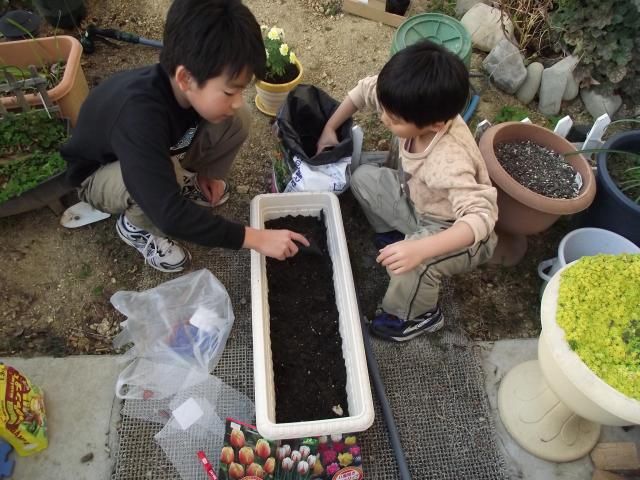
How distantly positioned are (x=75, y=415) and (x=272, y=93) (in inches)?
66.9

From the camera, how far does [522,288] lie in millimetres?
2221

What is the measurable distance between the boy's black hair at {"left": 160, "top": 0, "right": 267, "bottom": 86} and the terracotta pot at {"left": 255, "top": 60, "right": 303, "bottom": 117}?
3.26 ft

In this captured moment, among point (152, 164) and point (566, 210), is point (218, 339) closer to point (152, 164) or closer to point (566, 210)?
point (152, 164)

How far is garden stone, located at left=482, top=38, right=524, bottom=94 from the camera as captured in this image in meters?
2.81

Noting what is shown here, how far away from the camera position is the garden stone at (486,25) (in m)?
2.95

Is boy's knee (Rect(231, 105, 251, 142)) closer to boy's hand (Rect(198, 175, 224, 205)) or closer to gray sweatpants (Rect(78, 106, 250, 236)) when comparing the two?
gray sweatpants (Rect(78, 106, 250, 236))

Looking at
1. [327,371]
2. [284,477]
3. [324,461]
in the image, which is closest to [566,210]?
[327,371]

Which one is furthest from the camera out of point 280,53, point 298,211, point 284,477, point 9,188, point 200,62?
point 280,53

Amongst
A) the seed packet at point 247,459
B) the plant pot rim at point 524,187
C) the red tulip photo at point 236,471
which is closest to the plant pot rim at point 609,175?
the plant pot rim at point 524,187

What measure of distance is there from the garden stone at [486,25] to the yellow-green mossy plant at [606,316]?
6.45 ft

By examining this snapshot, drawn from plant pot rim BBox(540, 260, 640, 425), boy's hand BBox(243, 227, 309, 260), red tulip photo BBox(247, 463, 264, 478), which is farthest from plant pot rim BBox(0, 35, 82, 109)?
plant pot rim BBox(540, 260, 640, 425)

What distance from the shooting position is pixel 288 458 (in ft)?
5.22

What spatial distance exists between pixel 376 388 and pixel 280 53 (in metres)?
1.65

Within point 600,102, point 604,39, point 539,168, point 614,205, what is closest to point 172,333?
point 539,168
